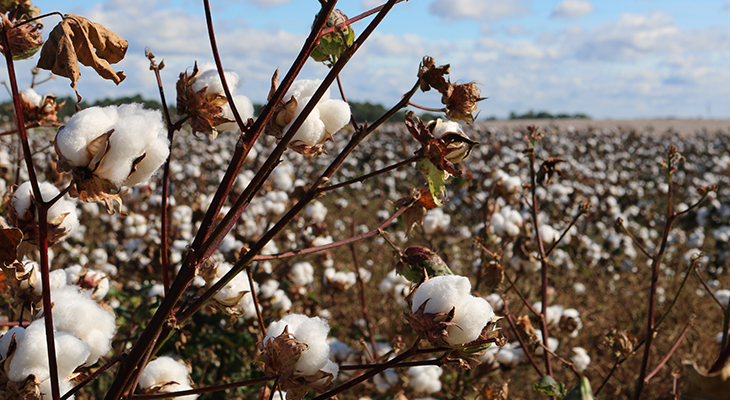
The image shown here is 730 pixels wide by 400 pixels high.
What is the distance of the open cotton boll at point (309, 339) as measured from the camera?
792mm

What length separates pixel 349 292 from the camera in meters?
4.49

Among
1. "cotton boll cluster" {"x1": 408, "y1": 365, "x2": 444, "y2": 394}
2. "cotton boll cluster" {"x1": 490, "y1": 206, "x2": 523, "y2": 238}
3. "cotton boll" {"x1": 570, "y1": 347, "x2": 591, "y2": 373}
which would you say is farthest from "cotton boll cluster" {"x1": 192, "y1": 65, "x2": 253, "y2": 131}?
"cotton boll" {"x1": 570, "y1": 347, "x2": 591, "y2": 373}

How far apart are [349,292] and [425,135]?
3.77 m

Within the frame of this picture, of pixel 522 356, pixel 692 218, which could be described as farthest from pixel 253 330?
pixel 692 218

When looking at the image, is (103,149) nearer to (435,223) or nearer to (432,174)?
(432,174)

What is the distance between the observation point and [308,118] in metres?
0.79

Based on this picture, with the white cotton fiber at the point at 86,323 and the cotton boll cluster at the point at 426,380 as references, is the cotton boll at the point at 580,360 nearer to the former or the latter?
the cotton boll cluster at the point at 426,380

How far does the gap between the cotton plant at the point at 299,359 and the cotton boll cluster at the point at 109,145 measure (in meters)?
0.31

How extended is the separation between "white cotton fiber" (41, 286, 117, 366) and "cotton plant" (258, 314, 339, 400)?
265mm

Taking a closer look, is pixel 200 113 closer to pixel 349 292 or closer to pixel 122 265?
pixel 122 265

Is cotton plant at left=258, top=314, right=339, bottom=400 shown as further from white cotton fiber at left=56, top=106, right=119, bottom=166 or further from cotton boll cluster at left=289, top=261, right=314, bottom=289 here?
cotton boll cluster at left=289, top=261, right=314, bottom=289

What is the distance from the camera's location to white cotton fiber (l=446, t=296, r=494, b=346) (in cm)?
75

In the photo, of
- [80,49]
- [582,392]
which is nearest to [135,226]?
[80,49]

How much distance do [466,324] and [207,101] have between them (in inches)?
20.2
